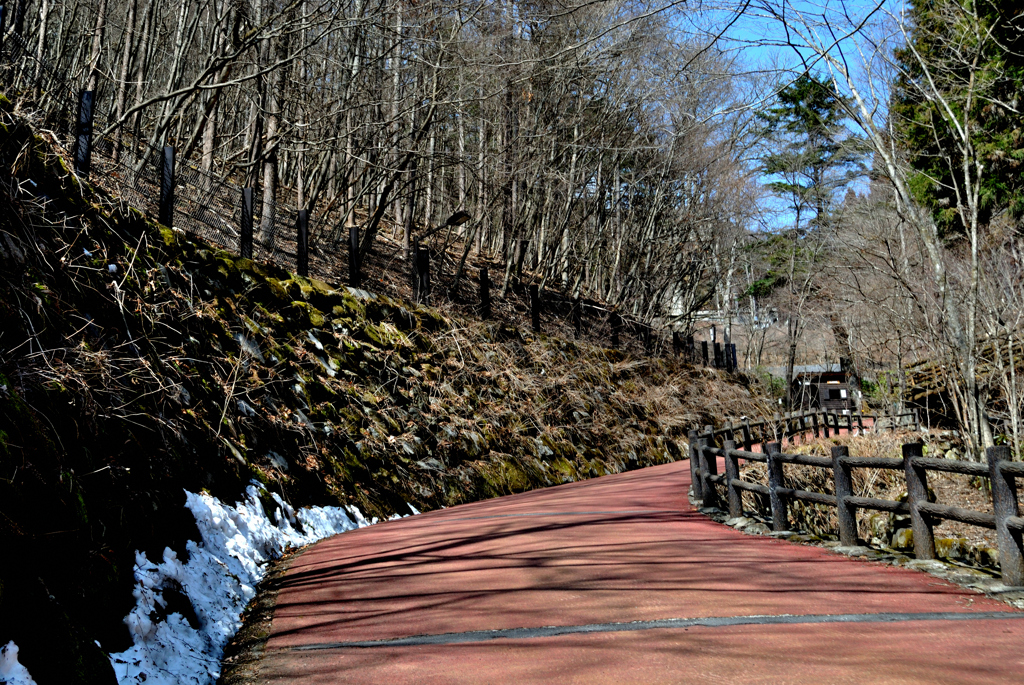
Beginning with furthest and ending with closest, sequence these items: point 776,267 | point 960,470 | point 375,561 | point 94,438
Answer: point 776,267 < point 375,561 < point 960,470 < point 94,438

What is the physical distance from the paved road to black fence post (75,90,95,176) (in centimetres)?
570

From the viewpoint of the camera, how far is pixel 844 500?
7.30 metres

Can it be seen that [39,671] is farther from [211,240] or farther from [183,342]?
[211,240]

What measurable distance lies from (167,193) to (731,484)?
8863 millimetres

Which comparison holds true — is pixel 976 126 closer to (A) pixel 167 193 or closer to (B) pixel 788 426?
(B) pixel 788 426

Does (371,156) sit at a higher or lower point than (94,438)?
higher

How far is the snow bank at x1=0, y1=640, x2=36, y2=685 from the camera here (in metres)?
2.75

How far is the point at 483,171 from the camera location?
21828 mm

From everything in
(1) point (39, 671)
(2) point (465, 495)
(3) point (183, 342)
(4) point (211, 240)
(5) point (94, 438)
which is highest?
(4) point (211, 240)

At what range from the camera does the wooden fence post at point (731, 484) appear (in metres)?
9.40

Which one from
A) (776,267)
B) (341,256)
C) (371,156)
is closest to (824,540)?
(341,256)

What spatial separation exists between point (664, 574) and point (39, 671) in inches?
169

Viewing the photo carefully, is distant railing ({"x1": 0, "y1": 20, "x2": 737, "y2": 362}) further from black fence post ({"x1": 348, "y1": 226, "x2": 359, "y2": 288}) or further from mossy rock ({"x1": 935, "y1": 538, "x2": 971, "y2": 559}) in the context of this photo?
mossy rock ({"x1": 935, "y1": 538, "x2": 971, "y2": 559})

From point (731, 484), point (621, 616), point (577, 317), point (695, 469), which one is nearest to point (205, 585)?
point (621, 616)
